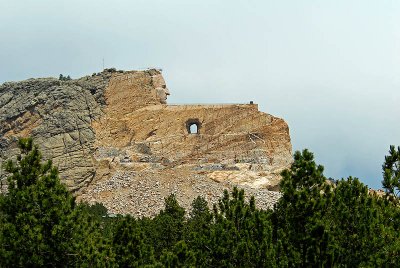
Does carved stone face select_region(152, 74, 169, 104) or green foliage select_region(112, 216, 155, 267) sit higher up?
carved stone face select_region(152, 74, 169, 104)

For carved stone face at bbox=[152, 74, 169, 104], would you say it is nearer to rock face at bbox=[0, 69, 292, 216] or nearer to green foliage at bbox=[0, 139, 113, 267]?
rock face at bbox=[0, 69, 292, 216]

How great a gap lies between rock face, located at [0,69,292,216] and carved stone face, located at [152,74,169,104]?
0.12m

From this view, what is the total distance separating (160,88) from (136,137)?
7.14 m

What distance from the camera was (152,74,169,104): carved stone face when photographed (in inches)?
3037

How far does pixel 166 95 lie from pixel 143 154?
31.3ft

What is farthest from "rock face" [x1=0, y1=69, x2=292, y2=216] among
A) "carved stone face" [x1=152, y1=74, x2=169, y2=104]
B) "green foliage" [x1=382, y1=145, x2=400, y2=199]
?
"green foliage" [x1=382, y1=145, x2=400, y2=199]

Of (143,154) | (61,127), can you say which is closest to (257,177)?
(143,154)

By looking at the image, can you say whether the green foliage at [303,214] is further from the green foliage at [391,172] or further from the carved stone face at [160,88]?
the carved stone face at [160,88]

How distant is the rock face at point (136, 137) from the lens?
220 ft

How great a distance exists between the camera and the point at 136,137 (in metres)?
74.1

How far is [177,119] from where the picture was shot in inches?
2926

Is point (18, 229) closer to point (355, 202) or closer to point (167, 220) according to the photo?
point (355, 202)

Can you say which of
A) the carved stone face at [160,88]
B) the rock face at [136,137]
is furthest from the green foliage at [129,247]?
the carved stone face at [160,88]

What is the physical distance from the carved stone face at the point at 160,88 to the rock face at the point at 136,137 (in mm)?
118
